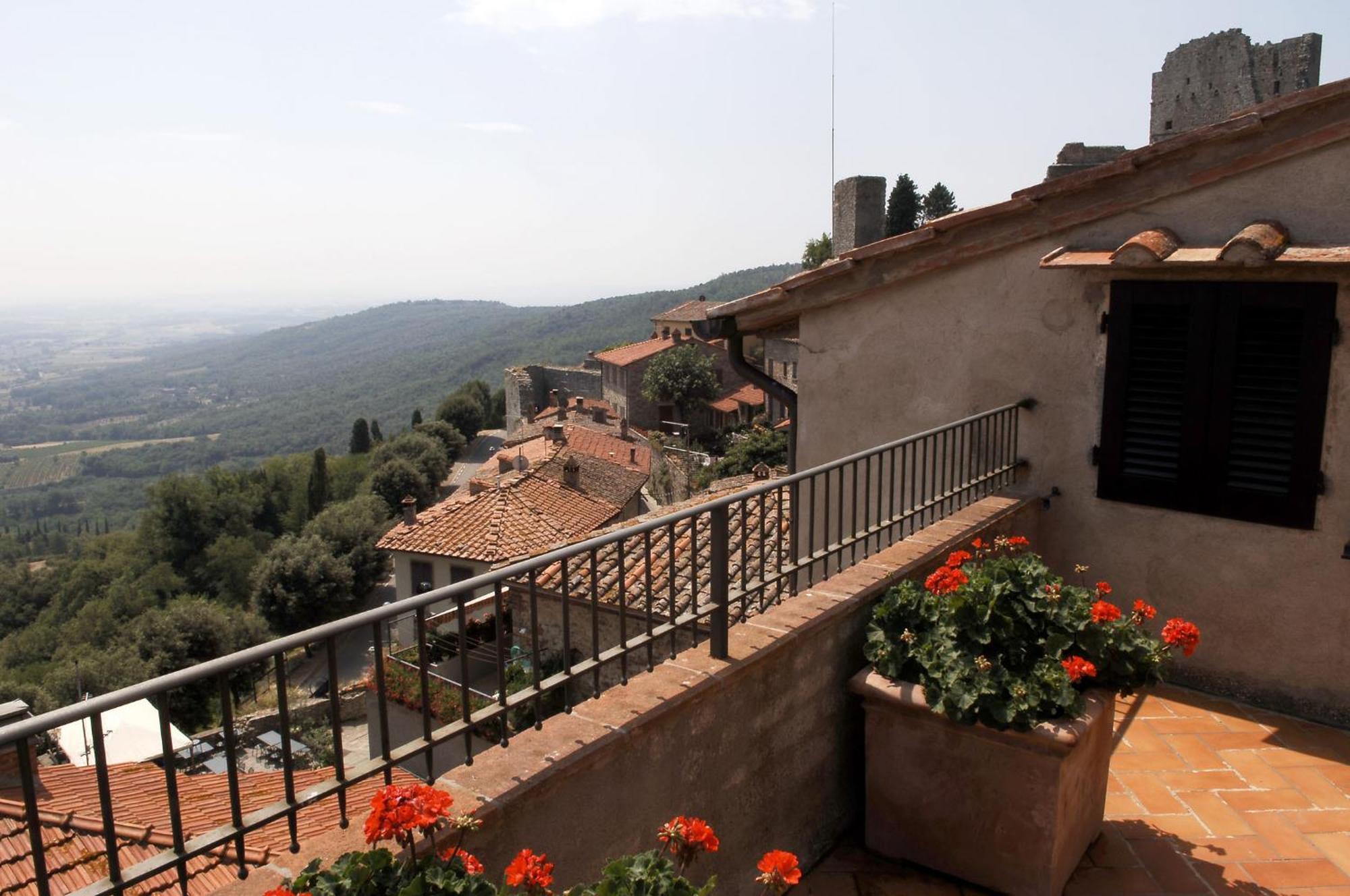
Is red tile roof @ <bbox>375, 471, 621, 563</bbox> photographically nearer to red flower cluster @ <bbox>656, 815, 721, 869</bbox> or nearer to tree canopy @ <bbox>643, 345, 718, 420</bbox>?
red flower cluster @ <bbox>656, 815, 721, 869</bbox>

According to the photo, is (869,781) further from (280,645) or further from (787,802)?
(280,645)

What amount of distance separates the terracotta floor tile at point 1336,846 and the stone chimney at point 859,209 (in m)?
6.70

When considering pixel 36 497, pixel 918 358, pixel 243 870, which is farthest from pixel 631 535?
pixel 36 497

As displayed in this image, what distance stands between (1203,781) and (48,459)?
21060 centimetres

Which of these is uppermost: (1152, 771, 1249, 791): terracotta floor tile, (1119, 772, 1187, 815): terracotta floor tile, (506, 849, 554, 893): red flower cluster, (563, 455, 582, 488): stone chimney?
(506, 849, 554, 893): red flower cluster

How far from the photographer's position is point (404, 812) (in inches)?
83.6

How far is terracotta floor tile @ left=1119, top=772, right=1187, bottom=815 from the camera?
14.4 feet

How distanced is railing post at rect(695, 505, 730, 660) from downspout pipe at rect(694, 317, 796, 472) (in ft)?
11.8

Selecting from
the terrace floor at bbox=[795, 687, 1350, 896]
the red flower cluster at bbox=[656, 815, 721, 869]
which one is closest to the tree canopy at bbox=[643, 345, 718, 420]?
the terrace floor at bbox=[795, 687, 1350, 896]

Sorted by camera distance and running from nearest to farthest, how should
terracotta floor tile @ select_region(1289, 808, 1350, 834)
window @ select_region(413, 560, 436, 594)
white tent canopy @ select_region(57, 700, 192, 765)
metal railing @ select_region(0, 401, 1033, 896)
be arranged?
metal railing @ select_region(0, 401, 1033, 896) < terracotta floor tile @ select_region(1289, 808, 1350, 834) < white tent canopy @ select_region(57, 700, 192, 765) < window @ select_region(413, 560, 436, 594)

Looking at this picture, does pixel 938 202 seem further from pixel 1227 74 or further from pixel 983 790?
pixel 983 790

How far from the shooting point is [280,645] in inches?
90.9

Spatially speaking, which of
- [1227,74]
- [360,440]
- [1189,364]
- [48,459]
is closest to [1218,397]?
[1189,364]

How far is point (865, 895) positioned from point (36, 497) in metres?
171
